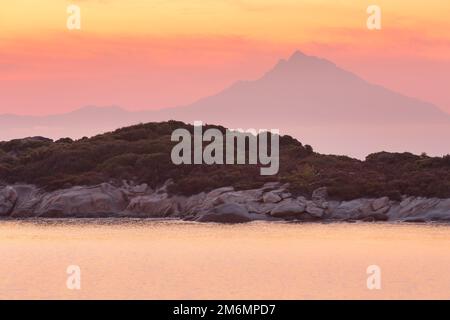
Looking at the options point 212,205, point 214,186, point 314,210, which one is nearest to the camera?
point 314,210

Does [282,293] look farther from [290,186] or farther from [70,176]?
[70,176]

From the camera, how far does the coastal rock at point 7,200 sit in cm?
11294

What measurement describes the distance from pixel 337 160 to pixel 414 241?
47.9 meters

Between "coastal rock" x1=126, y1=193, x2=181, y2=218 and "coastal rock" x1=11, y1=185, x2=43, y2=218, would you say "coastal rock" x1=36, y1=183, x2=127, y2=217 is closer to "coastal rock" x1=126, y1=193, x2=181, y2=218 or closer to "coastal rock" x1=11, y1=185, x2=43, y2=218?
"coastal rock" x1=11, y1=185, x2=43, y2=218

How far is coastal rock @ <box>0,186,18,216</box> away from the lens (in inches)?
4446

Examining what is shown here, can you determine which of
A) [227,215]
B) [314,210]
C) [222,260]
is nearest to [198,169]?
[227,215]

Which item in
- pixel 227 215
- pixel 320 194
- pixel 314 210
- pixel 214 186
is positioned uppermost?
pixel 214 186

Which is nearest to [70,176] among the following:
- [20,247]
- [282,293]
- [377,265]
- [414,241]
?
[20,247]

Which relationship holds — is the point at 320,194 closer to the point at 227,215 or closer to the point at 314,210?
the point at 314,210

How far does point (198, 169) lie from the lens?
121 meters

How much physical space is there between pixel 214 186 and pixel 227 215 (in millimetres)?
10308

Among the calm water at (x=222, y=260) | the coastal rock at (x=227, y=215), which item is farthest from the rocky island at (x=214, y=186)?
the calm water at (x=222, y=260)

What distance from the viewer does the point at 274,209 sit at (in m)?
104

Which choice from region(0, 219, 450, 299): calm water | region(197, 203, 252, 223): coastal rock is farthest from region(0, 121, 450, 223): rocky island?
region(0, 219, 450, 299): calm water
